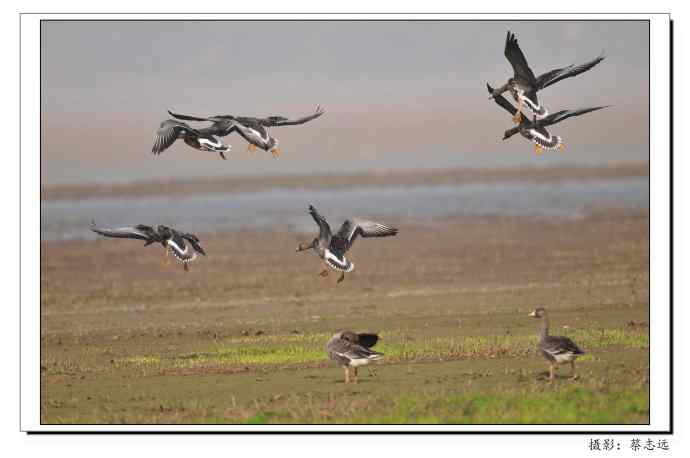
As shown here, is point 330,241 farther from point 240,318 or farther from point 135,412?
point 240,318

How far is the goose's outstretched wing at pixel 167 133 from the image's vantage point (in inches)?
694

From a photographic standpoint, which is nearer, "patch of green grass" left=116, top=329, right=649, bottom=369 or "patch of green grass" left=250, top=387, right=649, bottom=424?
"patch of green grass" left=250, top=387, right=649, bottom=424

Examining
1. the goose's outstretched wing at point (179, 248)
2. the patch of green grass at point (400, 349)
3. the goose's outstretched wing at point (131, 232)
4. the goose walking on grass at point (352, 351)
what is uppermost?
the goose's outstretched wing at point (131, 232)

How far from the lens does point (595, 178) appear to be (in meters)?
82.9

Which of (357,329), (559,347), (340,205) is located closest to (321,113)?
(559,347)

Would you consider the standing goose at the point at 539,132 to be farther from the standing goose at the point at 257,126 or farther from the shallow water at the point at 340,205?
the shallow water at the point at 340,205

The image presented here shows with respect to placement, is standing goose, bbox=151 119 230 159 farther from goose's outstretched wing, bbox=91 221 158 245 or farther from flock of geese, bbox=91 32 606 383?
goose's outstretched wing, bbox=91 221 158 245

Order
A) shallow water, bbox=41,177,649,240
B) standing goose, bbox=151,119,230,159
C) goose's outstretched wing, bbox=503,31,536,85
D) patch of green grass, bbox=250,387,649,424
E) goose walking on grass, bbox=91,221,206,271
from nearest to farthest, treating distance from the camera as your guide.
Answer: patch of green grass, bbox=250,387,649,424 < goose's outstretched wing, bbox=503,31,536,85 < standing goose, bbox=151,119,230,159 < goose walking on grass, bbox=91,221,206,271 < shallow water, bbox=41,177,649,240

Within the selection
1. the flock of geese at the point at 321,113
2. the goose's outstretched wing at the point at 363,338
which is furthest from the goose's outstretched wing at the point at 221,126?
the goose's outstretched wing at the point at 363,338

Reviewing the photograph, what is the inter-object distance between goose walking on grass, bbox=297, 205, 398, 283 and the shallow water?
98.7ft

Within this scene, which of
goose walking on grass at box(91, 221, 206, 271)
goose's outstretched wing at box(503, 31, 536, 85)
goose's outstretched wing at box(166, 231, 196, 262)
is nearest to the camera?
goose's outstretched wing at box(503, 31, 536, 85)

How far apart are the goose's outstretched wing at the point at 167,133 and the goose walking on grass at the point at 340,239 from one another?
2322mm

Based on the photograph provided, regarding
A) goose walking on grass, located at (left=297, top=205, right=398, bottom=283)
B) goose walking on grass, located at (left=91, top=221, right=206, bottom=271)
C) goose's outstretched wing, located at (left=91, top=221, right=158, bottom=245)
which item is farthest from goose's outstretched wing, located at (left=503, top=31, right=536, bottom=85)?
goose's outstretched wing, located at (left=91, top=221, right=158, bottom=245)

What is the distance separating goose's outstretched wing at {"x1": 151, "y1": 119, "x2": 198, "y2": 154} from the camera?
57.8 ft
